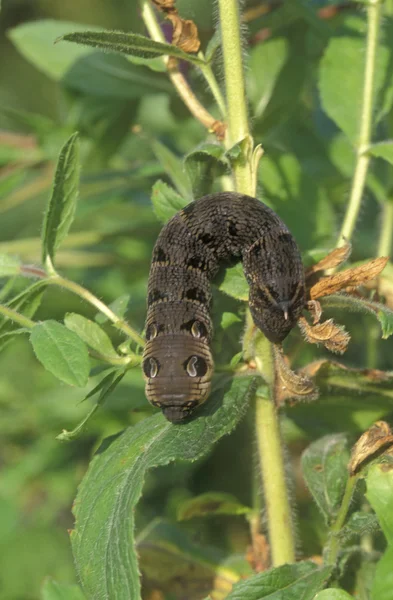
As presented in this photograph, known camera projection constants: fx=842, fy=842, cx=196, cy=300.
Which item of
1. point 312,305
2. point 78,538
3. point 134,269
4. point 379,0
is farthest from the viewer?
point 134,269

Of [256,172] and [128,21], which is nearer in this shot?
[256,172]

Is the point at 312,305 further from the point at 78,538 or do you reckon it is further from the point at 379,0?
the point at 379,0

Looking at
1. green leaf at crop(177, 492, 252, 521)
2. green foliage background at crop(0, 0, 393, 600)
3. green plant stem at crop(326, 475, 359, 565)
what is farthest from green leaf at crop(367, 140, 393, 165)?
green leaf at crop(177, 492, 252, 521)

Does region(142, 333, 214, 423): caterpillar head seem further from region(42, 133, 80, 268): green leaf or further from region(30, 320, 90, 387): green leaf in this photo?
region(42, 133, 80, 268): green leaf

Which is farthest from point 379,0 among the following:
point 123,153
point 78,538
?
point 123,153

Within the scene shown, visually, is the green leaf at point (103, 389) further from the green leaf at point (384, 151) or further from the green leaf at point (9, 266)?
the green leaf at point (384, 151)

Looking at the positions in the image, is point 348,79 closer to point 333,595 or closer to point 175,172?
point 175,172

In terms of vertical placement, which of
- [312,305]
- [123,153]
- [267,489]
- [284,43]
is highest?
[123,153]
